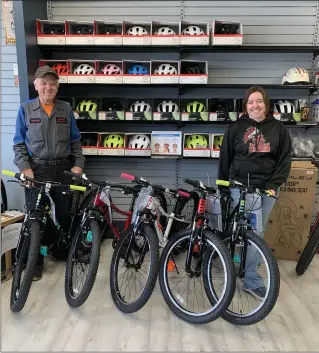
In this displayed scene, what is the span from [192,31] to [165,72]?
492mm

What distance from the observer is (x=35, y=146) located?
9.04 feet

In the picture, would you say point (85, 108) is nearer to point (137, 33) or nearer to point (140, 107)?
point (140, 107)

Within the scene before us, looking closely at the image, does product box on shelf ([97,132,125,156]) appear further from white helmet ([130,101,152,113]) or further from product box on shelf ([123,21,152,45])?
product box on shelf ([123,21,152,45])

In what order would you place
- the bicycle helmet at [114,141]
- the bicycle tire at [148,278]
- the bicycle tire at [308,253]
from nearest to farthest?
the bicycle tire at [148,278] < the bicycle tire at [308,253] < the bicycle helmet at [114,141]

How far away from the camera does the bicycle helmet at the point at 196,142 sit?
3443mm

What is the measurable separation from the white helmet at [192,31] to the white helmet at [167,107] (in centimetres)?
73

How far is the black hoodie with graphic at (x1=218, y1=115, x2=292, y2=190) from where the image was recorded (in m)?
2.46

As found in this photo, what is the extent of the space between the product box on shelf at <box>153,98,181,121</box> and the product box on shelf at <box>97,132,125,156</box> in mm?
451

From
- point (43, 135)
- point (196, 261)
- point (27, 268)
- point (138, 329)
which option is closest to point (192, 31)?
point (43, 135)

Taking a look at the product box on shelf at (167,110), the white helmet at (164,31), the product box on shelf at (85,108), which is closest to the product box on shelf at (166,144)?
the product box on shelf at (167,110)

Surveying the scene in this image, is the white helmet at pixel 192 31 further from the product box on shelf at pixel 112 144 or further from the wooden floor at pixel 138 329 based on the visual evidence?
the wooden floor at pixel 138 329

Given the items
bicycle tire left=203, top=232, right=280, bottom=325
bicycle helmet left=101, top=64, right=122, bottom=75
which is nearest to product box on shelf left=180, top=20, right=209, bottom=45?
bicycle helmet left=101, top=64, right=122, bottom=75

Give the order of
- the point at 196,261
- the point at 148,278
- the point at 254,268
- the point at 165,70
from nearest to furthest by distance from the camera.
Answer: the point at 148,278 → the point at 196,261 → the point at 254,268 → the point at 165,70

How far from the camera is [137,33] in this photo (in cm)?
322
